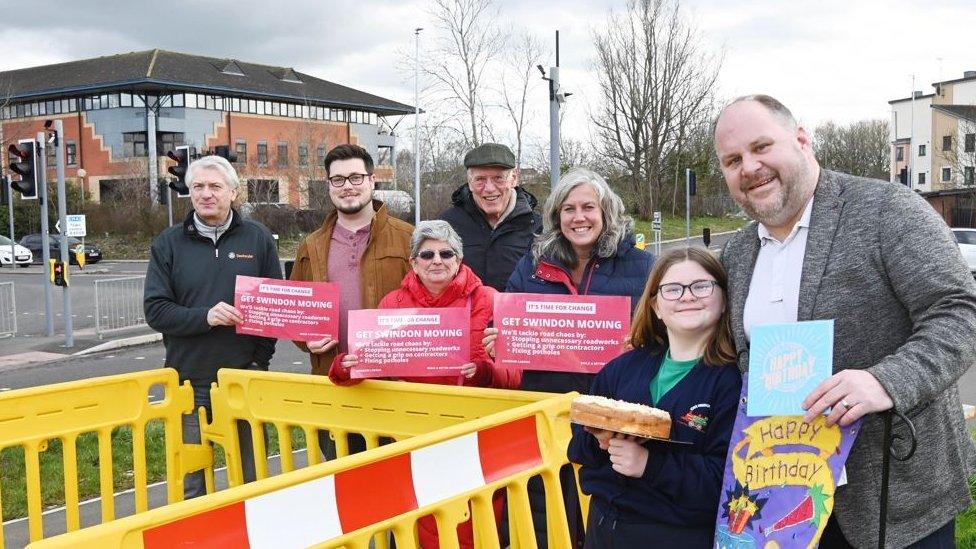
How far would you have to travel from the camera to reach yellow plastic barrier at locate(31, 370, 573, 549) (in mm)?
2234

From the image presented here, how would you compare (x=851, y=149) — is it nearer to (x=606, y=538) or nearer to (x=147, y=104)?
(x=147, y=104)

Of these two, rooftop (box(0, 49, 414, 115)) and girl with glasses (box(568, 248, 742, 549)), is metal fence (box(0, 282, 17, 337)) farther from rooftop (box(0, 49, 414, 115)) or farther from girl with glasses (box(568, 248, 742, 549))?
rooftop (box(0, 49, 414, 115))

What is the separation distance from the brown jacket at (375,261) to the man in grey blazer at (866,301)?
2.61m

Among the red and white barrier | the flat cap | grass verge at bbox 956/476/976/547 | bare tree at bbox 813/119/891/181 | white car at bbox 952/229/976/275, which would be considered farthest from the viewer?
bare tree at bbox 813/119/891/181

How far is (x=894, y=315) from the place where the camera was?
2.28 meters

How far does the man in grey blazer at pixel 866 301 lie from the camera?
2109mm

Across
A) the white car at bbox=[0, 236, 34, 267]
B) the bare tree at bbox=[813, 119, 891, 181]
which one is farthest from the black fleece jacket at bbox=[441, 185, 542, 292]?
the bare tree at bbox=[813, 119, 891, 181]

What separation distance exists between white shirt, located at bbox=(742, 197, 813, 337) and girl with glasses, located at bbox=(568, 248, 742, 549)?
0.17 meters

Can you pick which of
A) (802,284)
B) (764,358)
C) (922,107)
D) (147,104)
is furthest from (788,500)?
(922,107)

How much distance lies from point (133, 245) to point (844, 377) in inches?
1866

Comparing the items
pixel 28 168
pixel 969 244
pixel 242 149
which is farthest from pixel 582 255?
pixel 242 149

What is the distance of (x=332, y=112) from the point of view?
68.2 meters

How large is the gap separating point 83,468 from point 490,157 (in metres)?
4.33

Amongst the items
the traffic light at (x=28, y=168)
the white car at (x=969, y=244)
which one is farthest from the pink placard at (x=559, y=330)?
the white car at (x=969, y=244)
